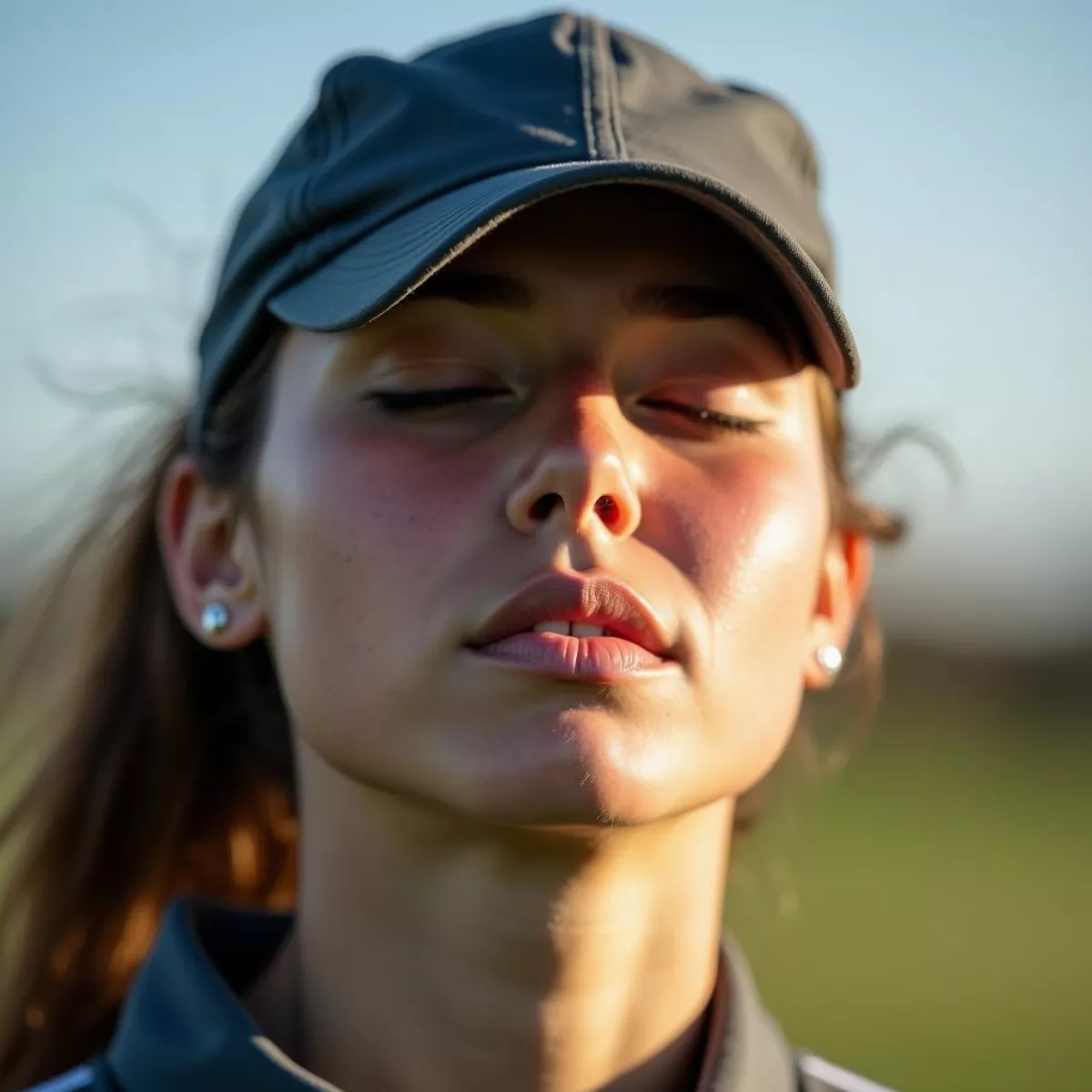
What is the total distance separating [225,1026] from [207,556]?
2.59ft

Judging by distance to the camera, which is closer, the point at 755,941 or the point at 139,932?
the point at 139,932

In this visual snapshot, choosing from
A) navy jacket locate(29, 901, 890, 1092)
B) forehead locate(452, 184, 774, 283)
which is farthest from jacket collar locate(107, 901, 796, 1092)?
forehead locate(452, 184, 774, 283)

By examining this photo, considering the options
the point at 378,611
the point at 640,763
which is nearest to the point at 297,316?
the point at 378,611

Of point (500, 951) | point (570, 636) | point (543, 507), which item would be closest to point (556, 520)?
point (543, 507)

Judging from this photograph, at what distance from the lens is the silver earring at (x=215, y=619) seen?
2.62 meters

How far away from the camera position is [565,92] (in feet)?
7.68

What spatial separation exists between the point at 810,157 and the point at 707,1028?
1401 mm

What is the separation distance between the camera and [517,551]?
2.15 m

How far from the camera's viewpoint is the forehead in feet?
7.39

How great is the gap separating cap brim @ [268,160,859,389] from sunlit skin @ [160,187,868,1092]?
75 millimetres

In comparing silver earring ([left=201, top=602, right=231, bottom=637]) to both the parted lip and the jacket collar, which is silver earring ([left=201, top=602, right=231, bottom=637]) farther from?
the parted lip

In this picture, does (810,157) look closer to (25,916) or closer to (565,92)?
(565,92)

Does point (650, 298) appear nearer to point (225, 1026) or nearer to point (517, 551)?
point (517, 551)

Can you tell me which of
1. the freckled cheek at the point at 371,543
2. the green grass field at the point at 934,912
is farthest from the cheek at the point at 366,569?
the green grass field at the point at 934,912
